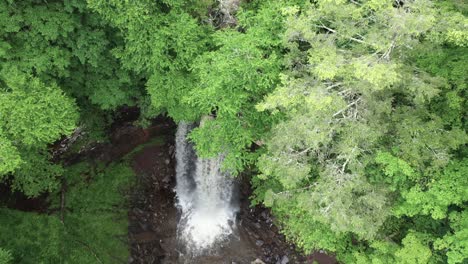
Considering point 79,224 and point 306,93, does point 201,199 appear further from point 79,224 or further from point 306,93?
point 306,93

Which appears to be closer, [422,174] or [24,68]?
[422,174]

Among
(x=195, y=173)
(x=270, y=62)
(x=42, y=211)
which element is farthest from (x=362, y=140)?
(x=42, y=211)

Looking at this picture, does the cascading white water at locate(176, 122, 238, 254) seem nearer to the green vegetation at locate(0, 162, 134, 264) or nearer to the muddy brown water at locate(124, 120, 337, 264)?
the muddy brown water at locate(124, 120, 337, 264)

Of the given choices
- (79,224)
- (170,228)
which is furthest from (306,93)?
(79,224)

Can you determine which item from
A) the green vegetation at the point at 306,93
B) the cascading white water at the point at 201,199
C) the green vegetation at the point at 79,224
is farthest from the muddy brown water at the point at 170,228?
the green vegetation at the point at 306,93

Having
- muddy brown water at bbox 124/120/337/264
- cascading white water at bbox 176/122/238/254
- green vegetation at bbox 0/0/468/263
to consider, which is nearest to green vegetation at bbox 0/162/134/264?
muddy brown water at bbox 124/120/337/264

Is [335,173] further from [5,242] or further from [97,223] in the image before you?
[5,242]
